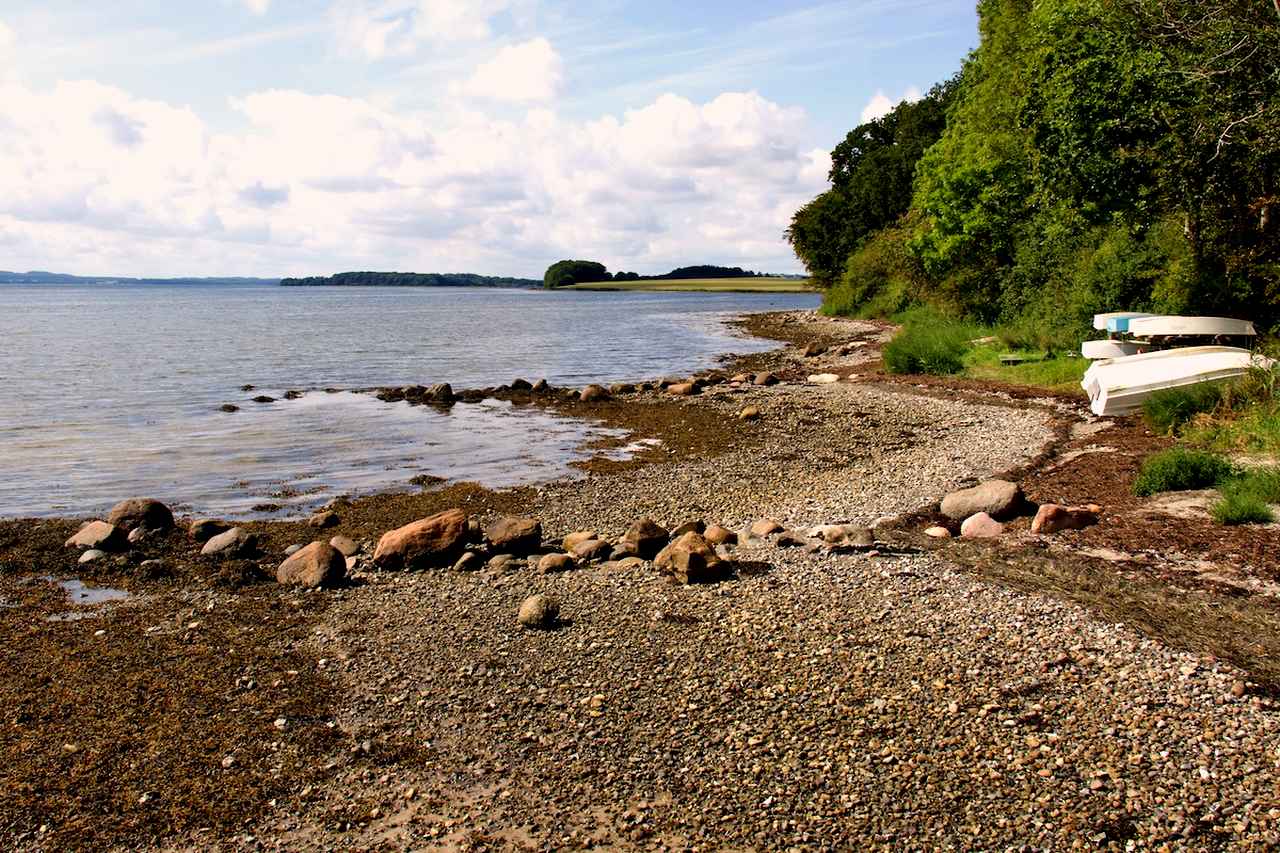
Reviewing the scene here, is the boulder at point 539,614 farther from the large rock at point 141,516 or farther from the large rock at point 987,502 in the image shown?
the large rock at point 141,516

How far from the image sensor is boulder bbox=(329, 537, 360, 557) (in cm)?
1358

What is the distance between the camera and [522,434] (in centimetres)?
2594

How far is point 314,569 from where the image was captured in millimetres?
12352

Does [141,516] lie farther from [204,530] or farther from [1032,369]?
[1032,369]

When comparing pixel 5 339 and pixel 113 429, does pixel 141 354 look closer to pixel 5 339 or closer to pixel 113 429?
pixel 5 339

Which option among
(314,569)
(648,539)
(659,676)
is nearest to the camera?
(659,676)

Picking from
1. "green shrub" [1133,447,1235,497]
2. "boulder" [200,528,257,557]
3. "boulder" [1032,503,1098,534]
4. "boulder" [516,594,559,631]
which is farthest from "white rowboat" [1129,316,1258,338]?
"boulder" [200,528,257,557]

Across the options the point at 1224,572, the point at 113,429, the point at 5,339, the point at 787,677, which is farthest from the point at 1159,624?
the point at 5,339

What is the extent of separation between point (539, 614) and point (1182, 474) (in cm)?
1027

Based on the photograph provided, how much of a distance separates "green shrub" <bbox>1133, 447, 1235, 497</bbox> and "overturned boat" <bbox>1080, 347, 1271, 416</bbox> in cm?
550

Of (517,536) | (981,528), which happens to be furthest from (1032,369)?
(517,536)

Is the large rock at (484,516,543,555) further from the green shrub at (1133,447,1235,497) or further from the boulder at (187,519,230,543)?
the green shrub at (1133,447,1235,497)

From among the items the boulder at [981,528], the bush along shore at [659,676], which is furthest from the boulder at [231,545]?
the boulder at [981,528]

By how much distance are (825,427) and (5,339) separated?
207 ft
